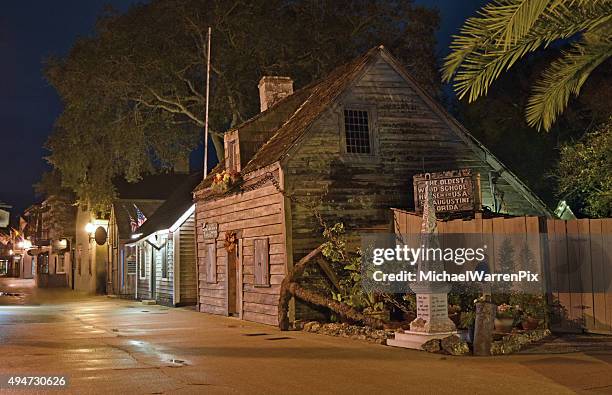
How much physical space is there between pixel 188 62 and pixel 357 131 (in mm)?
14602

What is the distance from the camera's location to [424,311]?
43.3ft

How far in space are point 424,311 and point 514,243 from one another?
2.65 m

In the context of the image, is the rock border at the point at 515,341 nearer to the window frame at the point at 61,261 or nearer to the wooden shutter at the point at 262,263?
the wooden shutter at the point at 262,263

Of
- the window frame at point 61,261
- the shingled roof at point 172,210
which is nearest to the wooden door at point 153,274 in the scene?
the shingled roof at point 172,210

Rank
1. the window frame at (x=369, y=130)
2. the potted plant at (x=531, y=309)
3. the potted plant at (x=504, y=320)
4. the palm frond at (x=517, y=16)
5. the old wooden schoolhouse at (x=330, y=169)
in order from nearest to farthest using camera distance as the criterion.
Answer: the palm frond at (x=517, y=16) → the potted plant at (x=504, y=320) → the potted plant at (x=531, y=309) → the old wooden schoolhouse at (x=330, y=169) → the window frame at (x=369, y=130)

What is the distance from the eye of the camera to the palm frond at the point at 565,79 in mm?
8023

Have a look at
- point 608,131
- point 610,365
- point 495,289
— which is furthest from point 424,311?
point 608,131

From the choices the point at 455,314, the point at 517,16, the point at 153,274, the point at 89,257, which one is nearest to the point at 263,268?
the point at 455,314

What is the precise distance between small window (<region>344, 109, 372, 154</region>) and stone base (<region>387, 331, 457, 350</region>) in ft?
20.7

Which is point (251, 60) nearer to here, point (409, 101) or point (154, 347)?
point (409, 101)

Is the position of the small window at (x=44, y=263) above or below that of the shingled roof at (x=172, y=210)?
below

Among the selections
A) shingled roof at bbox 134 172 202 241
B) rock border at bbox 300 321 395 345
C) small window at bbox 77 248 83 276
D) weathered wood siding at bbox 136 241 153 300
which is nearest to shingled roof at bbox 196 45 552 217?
rock border at bbox 300 321 395 345

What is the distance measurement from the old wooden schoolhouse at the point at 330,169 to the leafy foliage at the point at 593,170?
1.20 metres

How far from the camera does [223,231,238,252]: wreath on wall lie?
20625 mm
